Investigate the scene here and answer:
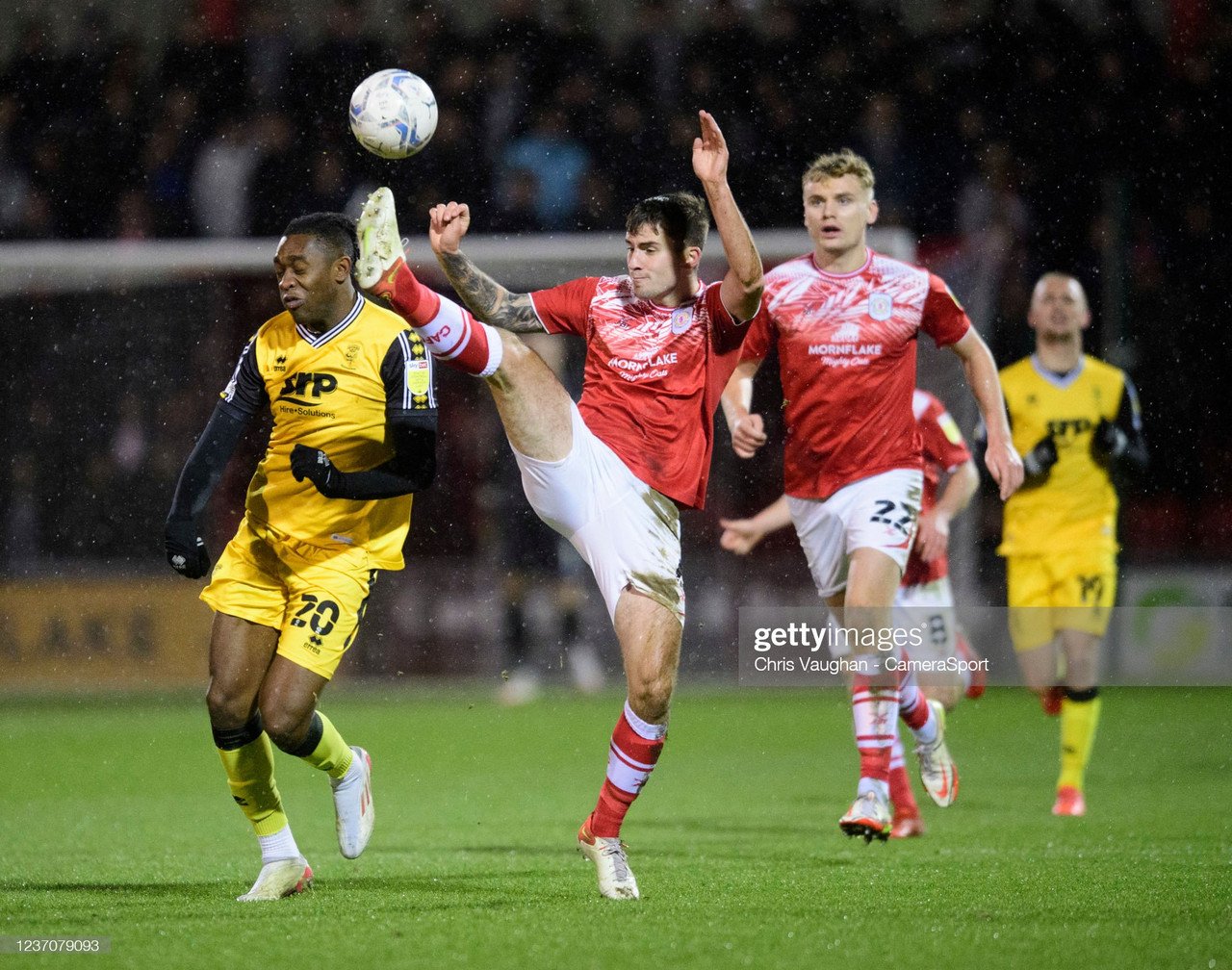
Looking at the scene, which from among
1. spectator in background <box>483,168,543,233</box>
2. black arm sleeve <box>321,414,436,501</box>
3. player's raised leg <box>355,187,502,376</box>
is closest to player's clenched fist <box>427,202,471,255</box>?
player's raised leg <box>355,187,502,376</box>

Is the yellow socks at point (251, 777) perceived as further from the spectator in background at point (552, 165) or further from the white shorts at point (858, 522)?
the spectator in background at point (552, 165)

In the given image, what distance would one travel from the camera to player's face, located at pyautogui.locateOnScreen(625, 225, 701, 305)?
5336mm

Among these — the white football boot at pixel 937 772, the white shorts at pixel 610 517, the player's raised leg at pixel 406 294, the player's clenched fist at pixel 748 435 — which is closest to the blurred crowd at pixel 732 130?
the white football boot at pixel 937 772

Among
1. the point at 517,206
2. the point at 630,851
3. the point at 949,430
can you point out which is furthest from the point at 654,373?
the point at 517,206

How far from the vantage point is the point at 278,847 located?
5.33 meters

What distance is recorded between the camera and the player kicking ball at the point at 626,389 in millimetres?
4992

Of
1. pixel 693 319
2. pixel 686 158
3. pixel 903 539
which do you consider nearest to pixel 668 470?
pixel 693 319

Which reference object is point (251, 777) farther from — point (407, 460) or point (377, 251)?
point (377, 251)

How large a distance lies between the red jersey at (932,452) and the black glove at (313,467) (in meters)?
3.56

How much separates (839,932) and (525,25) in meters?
11.5

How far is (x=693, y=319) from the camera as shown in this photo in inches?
214

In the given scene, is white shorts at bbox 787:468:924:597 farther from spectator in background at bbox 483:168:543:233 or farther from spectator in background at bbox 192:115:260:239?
spectator in background at bbox 192:115:260:239

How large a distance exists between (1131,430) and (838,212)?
2.59 m

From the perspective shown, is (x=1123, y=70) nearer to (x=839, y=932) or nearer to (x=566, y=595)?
(x=566, y=595)
